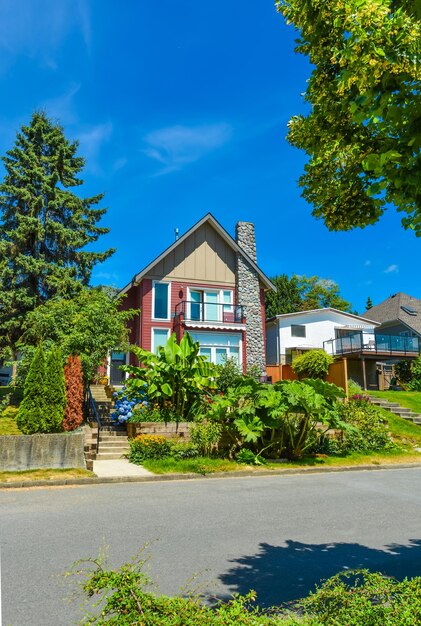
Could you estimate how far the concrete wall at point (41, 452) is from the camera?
35.2 feet

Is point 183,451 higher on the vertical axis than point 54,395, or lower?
lower

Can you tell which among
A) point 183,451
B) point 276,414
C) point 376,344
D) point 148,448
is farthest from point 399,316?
point 148,448

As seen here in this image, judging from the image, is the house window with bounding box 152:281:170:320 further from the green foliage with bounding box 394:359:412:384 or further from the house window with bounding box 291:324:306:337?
the green foliage with bounding box 394:359:412:384

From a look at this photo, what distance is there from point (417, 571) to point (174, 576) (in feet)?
8.76

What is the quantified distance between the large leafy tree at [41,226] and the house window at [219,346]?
27.4ft

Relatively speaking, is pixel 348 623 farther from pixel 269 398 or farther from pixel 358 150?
pixel 269 398

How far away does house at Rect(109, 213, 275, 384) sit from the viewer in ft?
92.3

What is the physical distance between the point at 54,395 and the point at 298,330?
90.3 feet

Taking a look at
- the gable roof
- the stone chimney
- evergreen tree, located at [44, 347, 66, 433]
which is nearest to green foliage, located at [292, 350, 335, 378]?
the stone chimney

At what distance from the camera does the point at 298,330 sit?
123 ft

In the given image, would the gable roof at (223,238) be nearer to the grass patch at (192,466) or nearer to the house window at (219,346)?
the house window at (219,346)

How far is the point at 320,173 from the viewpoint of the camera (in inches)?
238

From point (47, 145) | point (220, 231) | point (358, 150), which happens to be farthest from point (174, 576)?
point (47, 145)

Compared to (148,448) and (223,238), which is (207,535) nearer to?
(148,448)
